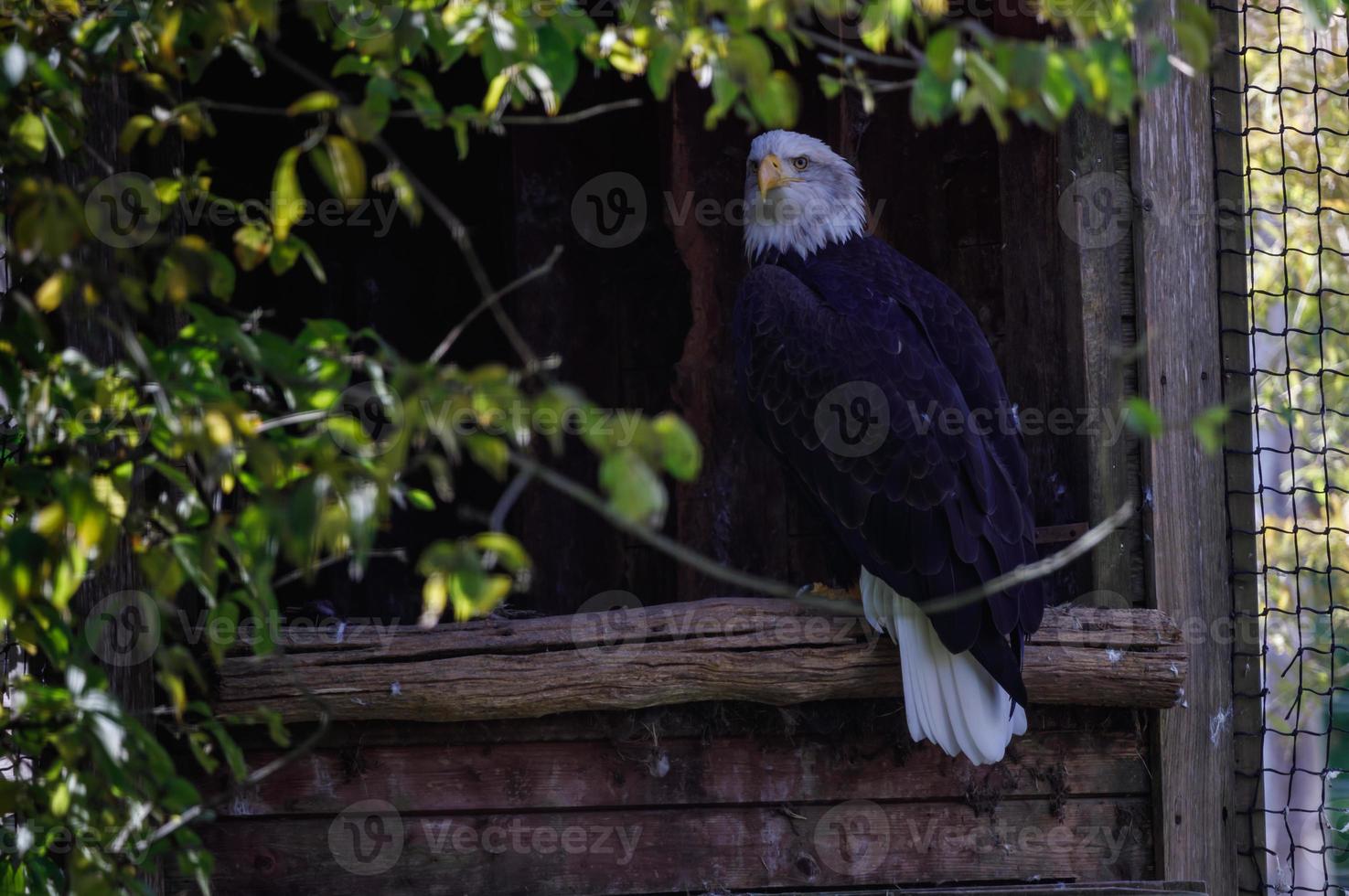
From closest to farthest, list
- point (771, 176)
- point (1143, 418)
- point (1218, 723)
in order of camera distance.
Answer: point (1143, 418), point (1218, 723), point (771, 176)

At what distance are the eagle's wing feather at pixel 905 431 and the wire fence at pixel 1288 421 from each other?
660mm

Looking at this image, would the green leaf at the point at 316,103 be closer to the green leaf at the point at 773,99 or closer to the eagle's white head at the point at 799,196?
the green leaf at the point at 773,99

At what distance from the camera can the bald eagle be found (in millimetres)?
2861

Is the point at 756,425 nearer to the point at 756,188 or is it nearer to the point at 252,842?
the point at 756,188

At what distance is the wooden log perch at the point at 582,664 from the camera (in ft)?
9.33
